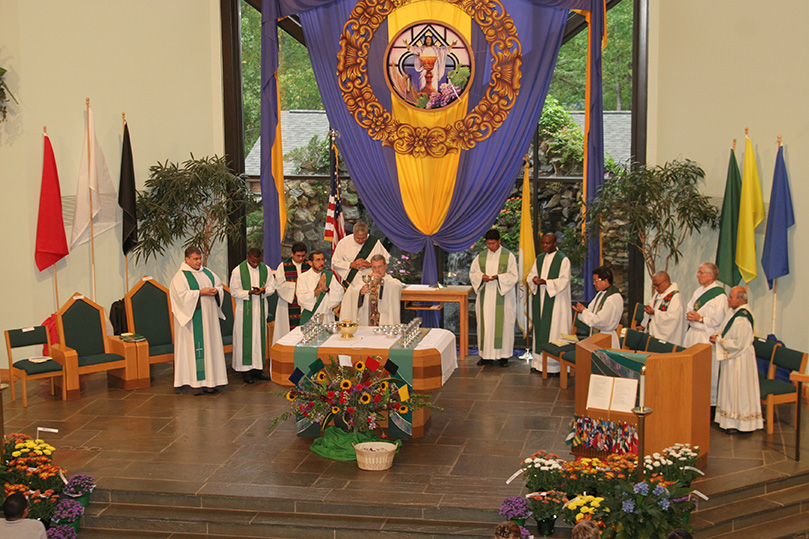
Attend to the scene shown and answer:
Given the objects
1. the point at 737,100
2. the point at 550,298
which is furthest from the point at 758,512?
the point at 737,100

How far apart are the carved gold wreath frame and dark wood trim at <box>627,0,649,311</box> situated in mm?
1536

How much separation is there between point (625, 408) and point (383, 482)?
6.57ft

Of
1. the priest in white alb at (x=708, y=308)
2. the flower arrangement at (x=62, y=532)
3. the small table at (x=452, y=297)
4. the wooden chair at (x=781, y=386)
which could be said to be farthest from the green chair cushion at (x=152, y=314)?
the wooden chair at (x=781, y=386)

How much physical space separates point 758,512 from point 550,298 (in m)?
4.52

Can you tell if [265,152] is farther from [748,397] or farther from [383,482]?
[748,397]

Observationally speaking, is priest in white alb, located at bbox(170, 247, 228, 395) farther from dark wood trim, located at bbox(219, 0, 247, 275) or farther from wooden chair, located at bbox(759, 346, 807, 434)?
wooden chair, located at bbox(759, 346, 807, 434)

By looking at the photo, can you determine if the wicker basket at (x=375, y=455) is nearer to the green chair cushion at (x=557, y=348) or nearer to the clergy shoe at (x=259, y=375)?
the green chair cushion at (x=557, y=348)

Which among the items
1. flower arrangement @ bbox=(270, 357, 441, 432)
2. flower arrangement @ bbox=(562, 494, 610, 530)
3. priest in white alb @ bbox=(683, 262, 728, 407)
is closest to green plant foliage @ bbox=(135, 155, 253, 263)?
flower arrangement @ bbox=(270, 357, 441, 432)

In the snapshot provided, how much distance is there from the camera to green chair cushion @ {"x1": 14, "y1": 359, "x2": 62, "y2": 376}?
918 cm

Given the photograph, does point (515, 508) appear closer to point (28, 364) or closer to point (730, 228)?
point (730, 228)

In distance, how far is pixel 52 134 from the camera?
1011 cm

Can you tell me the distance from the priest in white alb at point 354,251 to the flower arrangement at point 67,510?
17.0ft

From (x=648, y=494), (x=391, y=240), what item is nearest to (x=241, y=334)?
(x=391, y=240)

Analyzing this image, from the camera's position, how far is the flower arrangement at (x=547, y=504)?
234 inches
